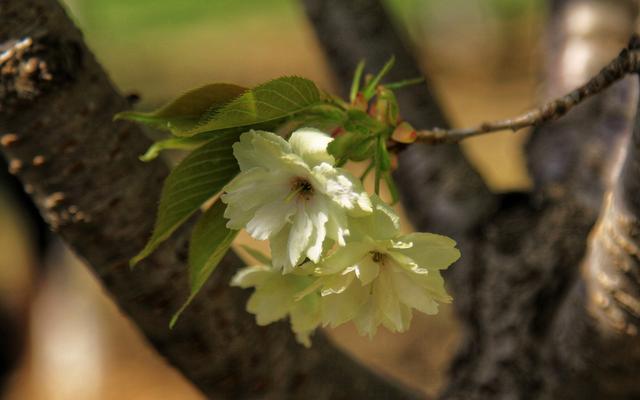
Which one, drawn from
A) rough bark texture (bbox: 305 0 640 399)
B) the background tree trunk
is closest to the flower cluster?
the background tree trunk

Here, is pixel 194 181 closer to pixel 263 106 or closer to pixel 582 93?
pixel 263 106

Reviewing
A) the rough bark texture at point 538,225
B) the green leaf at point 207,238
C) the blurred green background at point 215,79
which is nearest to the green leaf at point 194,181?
the green leaf at point 207,238

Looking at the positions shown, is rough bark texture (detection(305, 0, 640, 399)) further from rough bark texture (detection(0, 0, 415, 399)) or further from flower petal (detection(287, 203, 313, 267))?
flower petal (detection(287, 203, 313, 267))

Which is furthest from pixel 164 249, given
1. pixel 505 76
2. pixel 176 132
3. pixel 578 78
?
pixel 505 76

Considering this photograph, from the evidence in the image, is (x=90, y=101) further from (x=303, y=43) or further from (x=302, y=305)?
(x=303, y=43)

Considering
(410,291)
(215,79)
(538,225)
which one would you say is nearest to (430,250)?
(410,291)

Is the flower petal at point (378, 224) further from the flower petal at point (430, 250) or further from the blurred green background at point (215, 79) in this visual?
the blurred green background at point (215, 79)
